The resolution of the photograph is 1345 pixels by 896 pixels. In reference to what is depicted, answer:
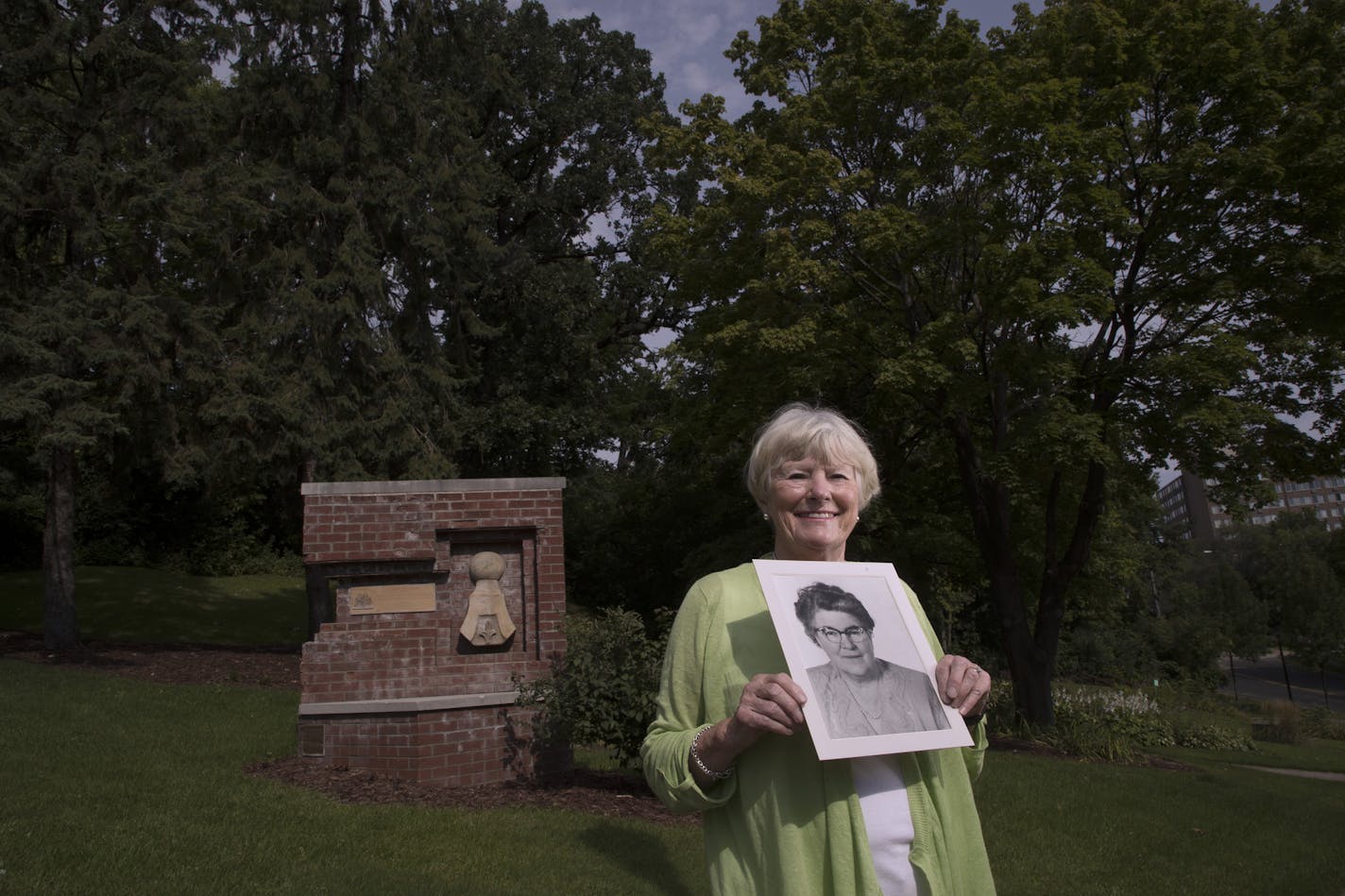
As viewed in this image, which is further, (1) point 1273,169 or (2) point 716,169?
(2) point 716,169

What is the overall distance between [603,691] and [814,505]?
563 centimetres

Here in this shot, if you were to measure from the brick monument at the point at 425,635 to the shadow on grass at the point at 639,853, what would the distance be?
1.57 m

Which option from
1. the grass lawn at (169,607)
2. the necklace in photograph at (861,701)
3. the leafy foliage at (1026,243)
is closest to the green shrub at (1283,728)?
the leafy foliage at (1026,243)

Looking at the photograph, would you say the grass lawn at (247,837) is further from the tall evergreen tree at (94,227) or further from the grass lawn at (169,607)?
the grass lawn at (169,607)

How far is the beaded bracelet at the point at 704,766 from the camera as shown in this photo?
1886 millimetres

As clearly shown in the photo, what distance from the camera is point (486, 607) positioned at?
8.18 m

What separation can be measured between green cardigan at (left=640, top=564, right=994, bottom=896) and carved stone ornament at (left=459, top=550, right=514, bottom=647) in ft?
20.6

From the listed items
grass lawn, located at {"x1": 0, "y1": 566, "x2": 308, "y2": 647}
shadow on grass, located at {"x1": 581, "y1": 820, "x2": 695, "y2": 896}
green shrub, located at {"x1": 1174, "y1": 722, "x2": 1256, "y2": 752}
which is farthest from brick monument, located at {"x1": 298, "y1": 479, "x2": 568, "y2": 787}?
green shrub, located at {"x1": 1174, "y1": 722, "x2": 1256, "y2": 752}

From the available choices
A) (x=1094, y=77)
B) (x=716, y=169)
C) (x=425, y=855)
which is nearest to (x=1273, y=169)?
(x=1094, y=77)

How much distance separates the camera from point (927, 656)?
6.68 ft

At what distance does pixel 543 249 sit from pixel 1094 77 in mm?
17365

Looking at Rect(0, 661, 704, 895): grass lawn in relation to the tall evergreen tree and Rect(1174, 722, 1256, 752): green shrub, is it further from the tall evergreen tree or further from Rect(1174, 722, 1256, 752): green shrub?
Rect(1174, 722, 1256, 752): green shrub

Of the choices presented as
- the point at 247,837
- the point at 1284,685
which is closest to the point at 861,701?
the point at 247,837

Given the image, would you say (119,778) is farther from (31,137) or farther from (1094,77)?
(1094,77)
